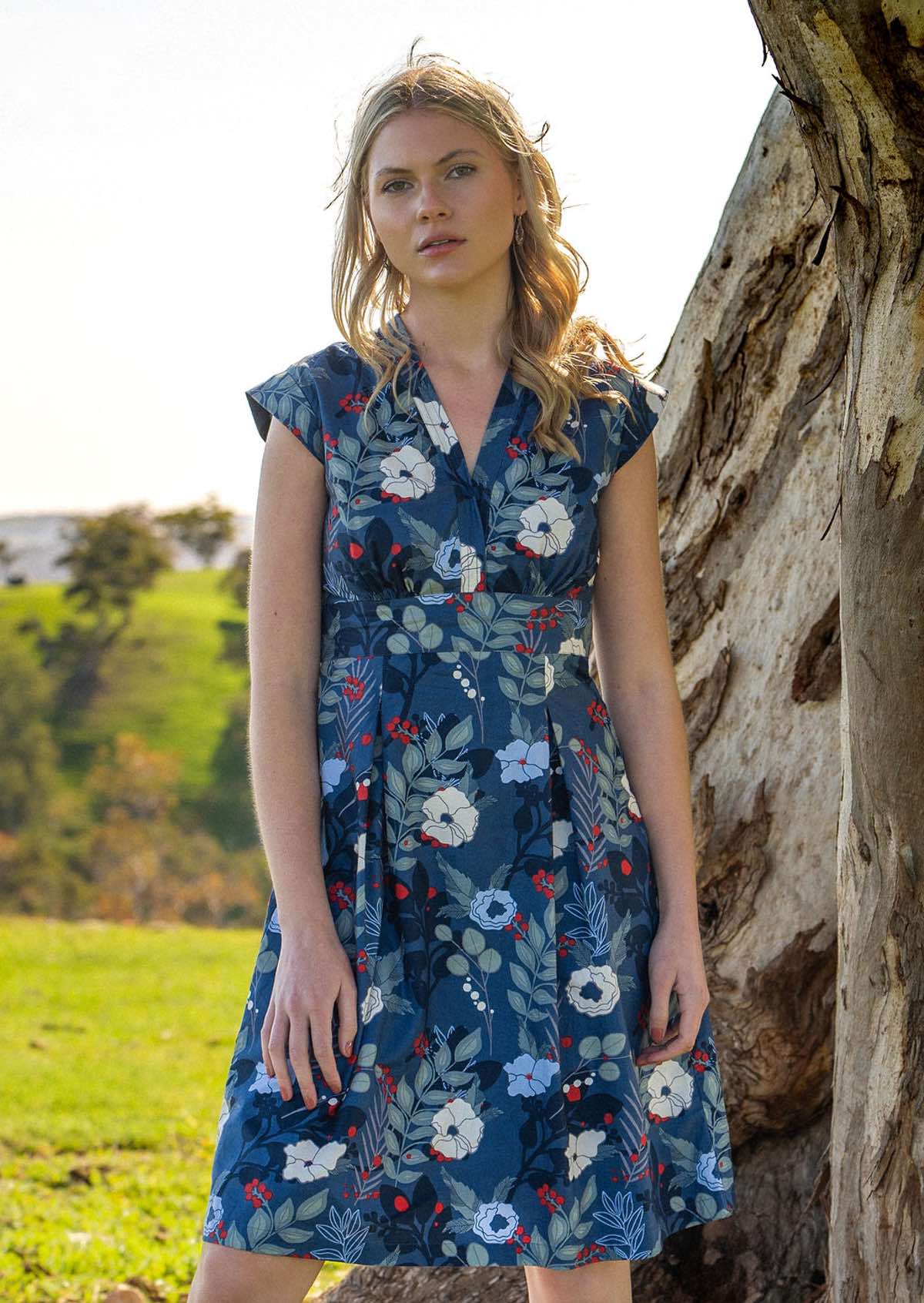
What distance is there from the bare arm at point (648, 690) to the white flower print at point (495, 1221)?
34cm

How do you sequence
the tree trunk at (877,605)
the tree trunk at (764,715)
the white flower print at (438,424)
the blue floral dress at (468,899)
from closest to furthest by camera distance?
the tree trunk at (877,605), the blue floral dress at (468,899), the white flower print at (438,424), the tree trunk at (764,715)


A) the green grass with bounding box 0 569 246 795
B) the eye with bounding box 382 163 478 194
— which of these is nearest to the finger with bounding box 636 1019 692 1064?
the eye with bounding box 382 163 478 194

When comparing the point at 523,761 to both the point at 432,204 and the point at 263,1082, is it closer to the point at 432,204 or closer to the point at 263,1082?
the point at 263,1082

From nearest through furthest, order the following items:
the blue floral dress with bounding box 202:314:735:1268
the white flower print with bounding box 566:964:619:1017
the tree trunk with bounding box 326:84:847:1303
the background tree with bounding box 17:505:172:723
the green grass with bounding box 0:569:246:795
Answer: the blue floral dress with bounding box 202:314:735:1268
the white flower print with bounding box 566:964:619:1017
the tree trunk with bounding box 326:84:847:1303
the green grass with bounding box 0:569:246:795
the background tree with bounding box 17:505:172:723

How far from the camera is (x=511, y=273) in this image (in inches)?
83.8

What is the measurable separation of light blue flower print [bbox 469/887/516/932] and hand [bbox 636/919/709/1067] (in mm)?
250

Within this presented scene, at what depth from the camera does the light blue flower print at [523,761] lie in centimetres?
184

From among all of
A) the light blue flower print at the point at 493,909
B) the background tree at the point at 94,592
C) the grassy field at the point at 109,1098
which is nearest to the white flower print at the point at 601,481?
the light blue flower print at the point at 493,909

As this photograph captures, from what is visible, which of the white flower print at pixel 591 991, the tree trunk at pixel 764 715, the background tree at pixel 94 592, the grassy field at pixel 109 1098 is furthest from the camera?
the background tree at pixel 94 592

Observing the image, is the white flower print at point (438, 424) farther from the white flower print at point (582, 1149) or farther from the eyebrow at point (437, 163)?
the white flower print at point (582, 1149)

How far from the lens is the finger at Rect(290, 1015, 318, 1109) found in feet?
5.52

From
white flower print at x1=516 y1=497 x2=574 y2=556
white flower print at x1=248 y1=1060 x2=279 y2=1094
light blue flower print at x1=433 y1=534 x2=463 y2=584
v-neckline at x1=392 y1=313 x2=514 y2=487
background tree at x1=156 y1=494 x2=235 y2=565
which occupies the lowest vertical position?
white flower print at x1=248 y1=1060 x2=279 y2=1094

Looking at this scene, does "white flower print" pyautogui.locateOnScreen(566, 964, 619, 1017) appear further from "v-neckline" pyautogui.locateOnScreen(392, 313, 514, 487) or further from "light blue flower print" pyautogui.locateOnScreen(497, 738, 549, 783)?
"v-neckline" pyautogui.locateOnScreen(392, 313, 514, 487)

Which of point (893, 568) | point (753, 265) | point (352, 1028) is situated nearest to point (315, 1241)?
point (352, 1028)
